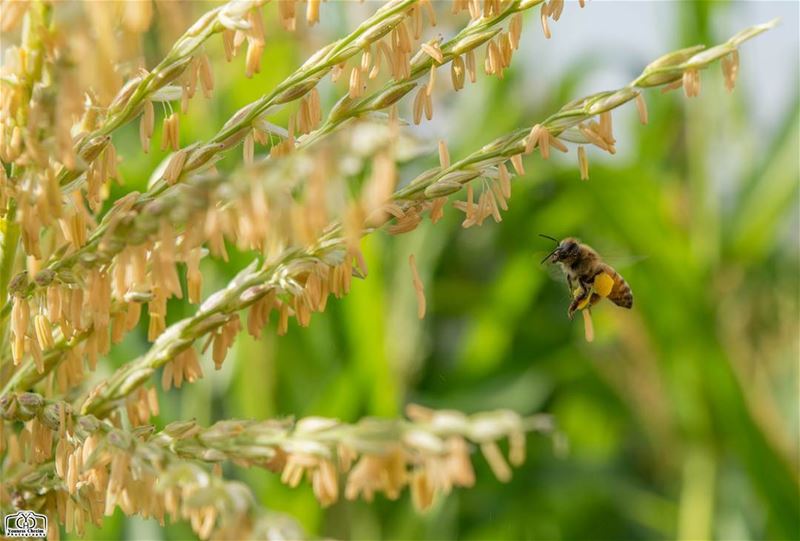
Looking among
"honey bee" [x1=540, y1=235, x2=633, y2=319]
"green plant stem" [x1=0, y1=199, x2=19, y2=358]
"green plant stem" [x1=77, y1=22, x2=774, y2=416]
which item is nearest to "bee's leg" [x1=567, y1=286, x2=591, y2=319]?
"honey bee" [x1=540, y1=235, x2=633, y2=319]

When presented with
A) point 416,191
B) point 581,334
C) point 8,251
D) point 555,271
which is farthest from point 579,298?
point 581,334

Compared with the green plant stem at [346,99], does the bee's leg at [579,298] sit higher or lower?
lower

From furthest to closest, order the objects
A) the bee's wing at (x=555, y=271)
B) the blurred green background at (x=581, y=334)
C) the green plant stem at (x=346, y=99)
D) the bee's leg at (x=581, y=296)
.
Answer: the blurred green background at (x=581, y=334) → the bee's wing at (x=555, y=271) → the bee's leg at (x=581, y=296) → the green plant stem at (x=346, y=99)

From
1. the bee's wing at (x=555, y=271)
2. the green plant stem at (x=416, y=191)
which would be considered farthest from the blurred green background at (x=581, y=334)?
the green plant stem at (x=416, y=191)

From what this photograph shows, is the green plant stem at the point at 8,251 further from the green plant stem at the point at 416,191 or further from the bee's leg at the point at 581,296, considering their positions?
the bee's leg at the point at 581,296

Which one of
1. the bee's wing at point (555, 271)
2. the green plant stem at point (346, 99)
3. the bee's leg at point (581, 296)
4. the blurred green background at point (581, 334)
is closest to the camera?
the green plant stem at point (346, 99)

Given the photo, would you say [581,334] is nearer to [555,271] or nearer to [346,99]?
[555,271]

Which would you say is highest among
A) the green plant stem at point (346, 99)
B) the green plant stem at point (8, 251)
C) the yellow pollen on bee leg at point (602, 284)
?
the green plant stem at point (346, 99)
